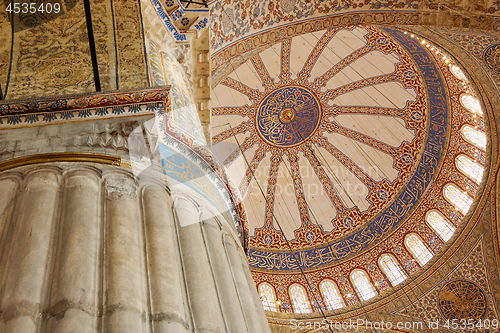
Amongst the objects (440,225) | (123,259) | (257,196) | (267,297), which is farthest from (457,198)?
(123,259)

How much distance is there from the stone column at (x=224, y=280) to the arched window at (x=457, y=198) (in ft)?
26.6

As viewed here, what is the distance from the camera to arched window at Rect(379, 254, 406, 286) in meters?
10.1

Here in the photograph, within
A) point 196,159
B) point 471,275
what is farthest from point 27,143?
point 471,275

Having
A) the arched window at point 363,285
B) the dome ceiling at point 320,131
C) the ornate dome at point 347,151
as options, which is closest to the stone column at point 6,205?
the ornate dome at point 347,151

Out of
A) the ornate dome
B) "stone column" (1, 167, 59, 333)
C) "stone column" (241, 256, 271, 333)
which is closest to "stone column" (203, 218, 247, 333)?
"stone column" (241, 256, 271, 333)

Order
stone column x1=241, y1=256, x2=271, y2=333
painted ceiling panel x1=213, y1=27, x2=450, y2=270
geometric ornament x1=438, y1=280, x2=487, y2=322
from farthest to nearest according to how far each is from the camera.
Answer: painted ceiling panel x1=213, y1=27, x2=450, y2=270 → geometric ornament x1=438, y1=280, x2=487, y2=322 → stone column x1=241, y1=256, x2=271, y2=333

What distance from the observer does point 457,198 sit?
9828 millimetres

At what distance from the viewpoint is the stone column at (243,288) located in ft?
8.52

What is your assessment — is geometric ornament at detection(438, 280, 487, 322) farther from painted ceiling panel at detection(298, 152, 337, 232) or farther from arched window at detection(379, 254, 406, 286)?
painted ceiling panel at detection(298, 152, 337, 232)

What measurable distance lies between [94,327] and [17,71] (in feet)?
9.13

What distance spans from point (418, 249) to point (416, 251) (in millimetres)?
68

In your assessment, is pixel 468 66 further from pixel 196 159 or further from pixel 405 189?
pixel 196 159

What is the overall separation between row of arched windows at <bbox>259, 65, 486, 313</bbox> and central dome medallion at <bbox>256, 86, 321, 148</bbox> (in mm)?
3854

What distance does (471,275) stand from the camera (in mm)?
9117
